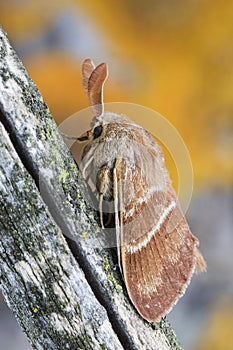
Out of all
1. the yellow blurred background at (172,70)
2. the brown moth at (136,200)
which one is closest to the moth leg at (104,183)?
the brown moth at (136,200)

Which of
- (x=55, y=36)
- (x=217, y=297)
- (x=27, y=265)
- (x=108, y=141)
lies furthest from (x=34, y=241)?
(x=217, y=297)

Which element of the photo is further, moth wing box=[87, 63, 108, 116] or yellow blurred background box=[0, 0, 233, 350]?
yellow blurred background box=[0, 0, 233, 350]

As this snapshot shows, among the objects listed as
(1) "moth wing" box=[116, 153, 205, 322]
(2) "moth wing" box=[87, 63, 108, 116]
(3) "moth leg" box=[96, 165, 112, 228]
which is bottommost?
(1) "moth wing" box=[116, 153, 205, 322]

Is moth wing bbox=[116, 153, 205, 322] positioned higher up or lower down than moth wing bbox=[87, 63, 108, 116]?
lower down

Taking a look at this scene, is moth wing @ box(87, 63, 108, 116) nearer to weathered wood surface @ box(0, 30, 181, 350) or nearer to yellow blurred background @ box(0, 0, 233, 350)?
weathered wood surface @ box(0, 30, 181, 350)

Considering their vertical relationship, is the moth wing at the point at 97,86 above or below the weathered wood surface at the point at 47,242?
above

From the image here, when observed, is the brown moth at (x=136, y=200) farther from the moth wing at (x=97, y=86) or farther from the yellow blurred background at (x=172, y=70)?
the yellow blurred background at (x=172, y=70)

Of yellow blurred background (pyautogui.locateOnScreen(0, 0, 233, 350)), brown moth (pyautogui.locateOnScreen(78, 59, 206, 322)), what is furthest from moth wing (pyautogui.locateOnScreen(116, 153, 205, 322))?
yellow blurred background (pyautogui.locateOnScreen(0, 0, 233, 350))
